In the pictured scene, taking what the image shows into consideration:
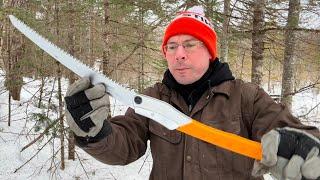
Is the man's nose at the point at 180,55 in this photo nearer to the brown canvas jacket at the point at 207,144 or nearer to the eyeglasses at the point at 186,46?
the eyeglasses at the point at 186,46

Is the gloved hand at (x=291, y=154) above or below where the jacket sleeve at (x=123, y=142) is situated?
above

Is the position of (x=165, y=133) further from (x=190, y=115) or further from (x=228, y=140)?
(x=228, y=140)

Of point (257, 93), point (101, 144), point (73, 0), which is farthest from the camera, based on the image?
point (73, 0)

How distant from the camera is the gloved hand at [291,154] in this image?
1.59 metres

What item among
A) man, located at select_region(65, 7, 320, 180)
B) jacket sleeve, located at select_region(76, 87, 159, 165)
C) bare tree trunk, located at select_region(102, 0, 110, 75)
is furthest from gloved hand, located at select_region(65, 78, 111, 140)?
bare tree trunk, located at select_region(102, 0, 110, 75)

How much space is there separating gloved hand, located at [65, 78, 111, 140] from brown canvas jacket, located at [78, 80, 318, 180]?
0.18m

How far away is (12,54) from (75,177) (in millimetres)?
3712

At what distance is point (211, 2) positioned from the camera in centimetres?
662

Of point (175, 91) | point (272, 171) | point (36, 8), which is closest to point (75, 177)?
point (36, 8)

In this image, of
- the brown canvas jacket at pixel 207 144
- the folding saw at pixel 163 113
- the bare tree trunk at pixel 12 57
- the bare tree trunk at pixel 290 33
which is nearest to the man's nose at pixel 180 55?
the brown canvas jacket at pixel 207 144

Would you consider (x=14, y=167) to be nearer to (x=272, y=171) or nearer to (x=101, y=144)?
(x=101, y=144)

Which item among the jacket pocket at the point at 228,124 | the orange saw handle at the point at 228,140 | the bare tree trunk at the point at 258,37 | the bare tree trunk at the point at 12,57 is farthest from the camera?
the bare tree trunk at the point at 12,57

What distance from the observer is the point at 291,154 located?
5.39 ft

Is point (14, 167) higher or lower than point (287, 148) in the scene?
lower
